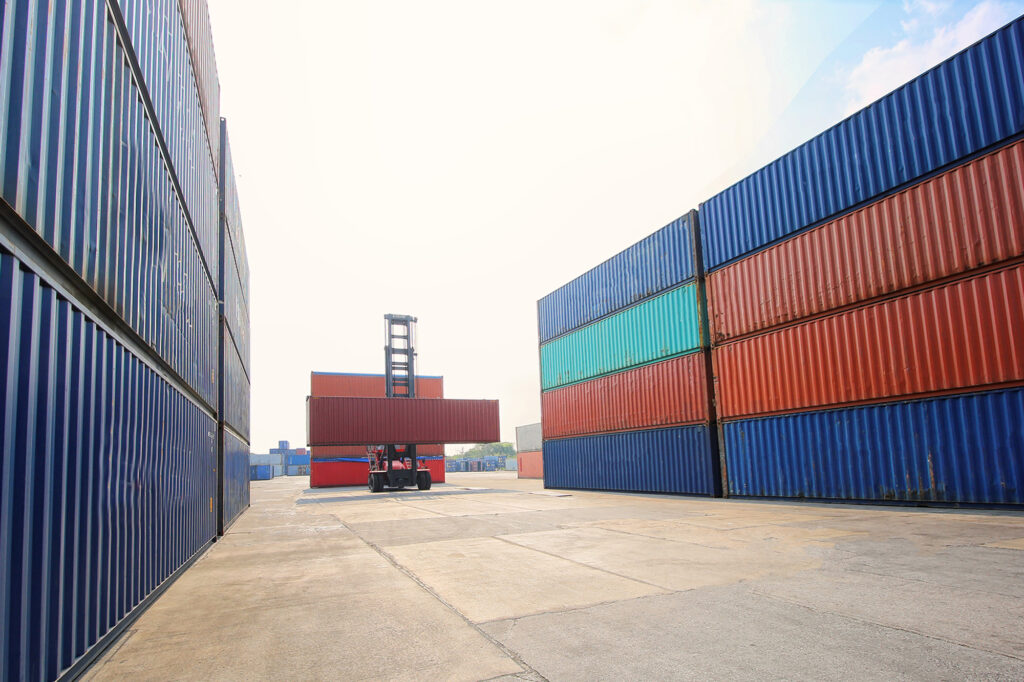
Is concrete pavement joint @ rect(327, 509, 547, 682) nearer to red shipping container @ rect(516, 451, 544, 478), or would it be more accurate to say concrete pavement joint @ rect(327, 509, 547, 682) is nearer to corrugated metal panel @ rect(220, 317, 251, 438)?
corrugated metal panel @ rect(220, 317, 251, 438)

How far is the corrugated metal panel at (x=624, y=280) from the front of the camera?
20.1m

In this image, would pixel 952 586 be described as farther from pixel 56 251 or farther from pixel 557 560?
pixel 56 251

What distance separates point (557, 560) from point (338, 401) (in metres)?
23.2

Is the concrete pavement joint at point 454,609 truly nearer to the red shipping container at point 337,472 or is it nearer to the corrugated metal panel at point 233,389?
the corrugated metal panel at point 233,389

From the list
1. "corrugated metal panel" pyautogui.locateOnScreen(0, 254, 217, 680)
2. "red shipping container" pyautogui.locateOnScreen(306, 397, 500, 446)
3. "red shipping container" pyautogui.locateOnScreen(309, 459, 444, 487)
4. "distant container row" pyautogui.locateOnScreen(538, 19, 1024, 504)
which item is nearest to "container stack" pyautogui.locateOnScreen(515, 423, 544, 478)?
"red shipping container" pyautogui.locateOnScreen(309, 459, 444, 487)

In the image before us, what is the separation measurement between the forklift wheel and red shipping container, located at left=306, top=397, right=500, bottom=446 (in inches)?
105

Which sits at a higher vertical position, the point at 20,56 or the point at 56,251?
the point at 20,56

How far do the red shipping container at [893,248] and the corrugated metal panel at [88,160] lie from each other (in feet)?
47.8

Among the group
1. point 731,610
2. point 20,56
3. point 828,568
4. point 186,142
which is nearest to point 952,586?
point 828,568

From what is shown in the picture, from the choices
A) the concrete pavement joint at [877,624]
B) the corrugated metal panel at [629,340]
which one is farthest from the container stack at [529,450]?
the concrete pavement joint at [877,624]

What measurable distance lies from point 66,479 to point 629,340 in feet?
65.9

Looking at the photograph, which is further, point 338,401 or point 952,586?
point 338,401

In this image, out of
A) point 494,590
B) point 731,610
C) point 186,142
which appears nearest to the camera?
point 731,610

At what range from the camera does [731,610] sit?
5.23m
